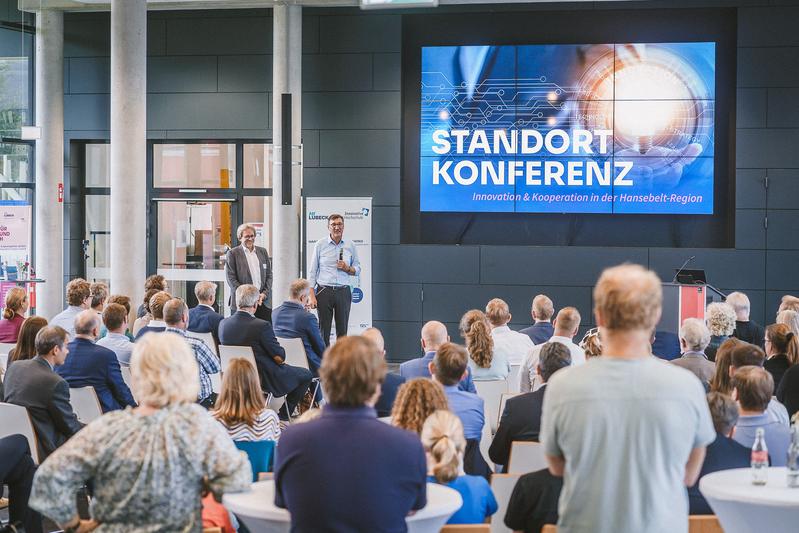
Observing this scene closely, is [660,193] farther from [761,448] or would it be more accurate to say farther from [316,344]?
[761,448]

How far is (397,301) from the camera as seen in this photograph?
41.5ft

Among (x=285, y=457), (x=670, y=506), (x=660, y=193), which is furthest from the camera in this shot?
(x=660, y=193)

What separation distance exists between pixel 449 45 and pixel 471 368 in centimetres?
709

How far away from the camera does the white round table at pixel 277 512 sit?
3.00m

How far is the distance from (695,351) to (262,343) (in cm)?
310

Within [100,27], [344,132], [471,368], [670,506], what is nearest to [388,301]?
[344,132]

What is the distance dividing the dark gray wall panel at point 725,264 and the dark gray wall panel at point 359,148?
3522 millimetres

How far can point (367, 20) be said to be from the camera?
497 inches

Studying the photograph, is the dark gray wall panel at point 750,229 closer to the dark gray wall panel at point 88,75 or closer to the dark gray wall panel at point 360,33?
the dark gray wall panel at point 360,33

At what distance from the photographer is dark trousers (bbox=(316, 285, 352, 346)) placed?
1094 cm

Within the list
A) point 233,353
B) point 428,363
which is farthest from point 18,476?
point 233,353

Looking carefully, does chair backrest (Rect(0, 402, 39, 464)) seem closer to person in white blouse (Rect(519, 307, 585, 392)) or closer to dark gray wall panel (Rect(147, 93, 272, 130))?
person in white blouse (Rect(519, 307, 585, 392))

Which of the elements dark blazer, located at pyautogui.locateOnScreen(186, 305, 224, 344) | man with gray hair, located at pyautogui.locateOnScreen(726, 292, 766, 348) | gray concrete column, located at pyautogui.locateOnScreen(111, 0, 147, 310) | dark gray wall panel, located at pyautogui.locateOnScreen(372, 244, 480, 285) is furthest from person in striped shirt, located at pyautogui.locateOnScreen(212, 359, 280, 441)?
dark gray wall panel, located at pyautogui.locateOnScreen(372, 244, 480, 285)

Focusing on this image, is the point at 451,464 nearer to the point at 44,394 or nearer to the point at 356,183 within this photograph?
the point at 44,394
